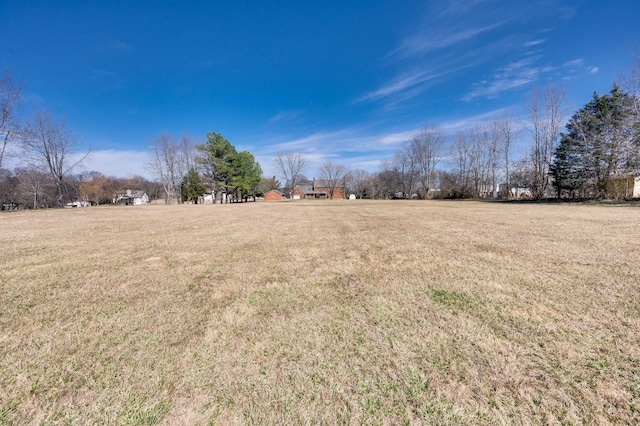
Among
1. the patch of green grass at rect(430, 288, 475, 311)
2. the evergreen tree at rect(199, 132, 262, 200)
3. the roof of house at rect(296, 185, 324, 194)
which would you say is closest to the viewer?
the patch of green grass at rect(430, 288, 475, 311)

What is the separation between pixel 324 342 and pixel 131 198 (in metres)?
84.6

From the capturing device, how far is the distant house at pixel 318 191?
3100 inches

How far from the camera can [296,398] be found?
5.48ft

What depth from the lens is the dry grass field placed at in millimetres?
1595

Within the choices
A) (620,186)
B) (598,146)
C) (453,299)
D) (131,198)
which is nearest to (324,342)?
(453,299)

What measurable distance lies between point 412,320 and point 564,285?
278cm

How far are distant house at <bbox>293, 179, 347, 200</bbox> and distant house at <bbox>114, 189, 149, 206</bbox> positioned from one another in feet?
146

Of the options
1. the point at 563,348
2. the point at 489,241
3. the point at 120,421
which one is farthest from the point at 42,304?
the point at 489,241

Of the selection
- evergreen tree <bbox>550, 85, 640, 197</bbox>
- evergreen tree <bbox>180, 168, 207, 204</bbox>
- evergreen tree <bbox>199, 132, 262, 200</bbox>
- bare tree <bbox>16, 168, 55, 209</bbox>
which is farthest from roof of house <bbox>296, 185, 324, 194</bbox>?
evergreen tree <bbox>550, 85, 640, 197</bbox>

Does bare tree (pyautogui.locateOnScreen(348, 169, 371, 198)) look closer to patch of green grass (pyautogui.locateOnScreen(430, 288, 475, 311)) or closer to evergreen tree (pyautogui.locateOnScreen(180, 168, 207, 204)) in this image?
evergreen tree (pyautogui.locateOnScreen(180, 168, 207, 204))

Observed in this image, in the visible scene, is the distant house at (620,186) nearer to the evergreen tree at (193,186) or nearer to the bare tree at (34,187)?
the evergreen tree at (193,186)

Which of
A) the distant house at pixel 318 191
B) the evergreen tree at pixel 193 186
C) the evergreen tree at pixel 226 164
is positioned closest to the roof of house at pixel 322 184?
the distant house at pixel 318 191

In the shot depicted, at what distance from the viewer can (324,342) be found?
230 cm

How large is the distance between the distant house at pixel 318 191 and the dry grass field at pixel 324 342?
74.4 m
